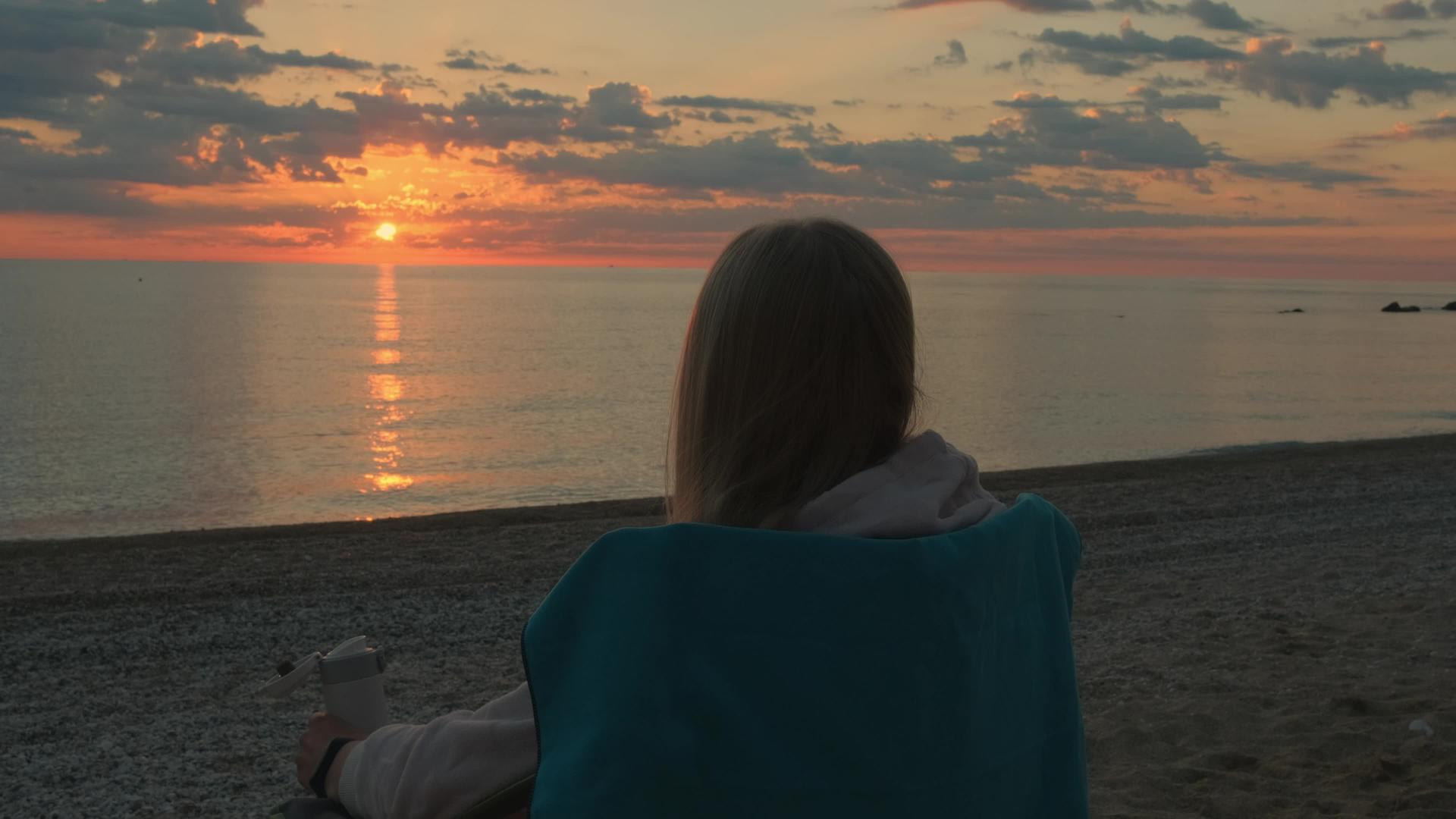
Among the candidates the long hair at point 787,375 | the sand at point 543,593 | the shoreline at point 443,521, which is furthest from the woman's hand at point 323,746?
the shoreline at point 443,521

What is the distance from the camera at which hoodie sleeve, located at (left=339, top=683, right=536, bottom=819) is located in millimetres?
1743

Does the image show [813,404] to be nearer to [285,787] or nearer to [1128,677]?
[285,787]

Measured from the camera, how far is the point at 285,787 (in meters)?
5.65

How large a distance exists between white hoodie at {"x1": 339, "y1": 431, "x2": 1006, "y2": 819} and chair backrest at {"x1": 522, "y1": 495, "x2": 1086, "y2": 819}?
0.07m

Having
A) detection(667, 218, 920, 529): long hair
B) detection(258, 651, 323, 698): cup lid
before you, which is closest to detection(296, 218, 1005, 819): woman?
detection(667, 218, 920, 529): long hair

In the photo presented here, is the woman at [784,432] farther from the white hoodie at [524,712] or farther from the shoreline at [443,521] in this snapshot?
the shoreline at [443,521]

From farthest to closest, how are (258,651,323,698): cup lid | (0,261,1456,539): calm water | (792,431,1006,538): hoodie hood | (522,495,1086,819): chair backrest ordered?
(0,261,1456,539): calm water
(258,651,323,698): cup lid
(792,431,1006,538): hoodie hood
(522,495,1086,819): chair backrest

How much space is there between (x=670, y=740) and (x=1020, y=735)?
0.64m

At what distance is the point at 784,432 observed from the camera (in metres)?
1.80

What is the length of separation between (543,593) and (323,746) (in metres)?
8.13

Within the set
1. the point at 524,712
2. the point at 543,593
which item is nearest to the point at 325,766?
the point at 524,712

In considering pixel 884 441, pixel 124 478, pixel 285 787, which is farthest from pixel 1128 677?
pixel 124 478

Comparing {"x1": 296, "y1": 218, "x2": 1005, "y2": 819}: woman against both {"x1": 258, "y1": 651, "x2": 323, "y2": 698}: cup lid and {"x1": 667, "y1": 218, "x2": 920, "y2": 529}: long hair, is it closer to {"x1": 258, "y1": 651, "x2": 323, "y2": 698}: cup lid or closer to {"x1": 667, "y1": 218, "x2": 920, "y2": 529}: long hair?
{"x1": 667, "y1": 218, "x2": 920, "y2": 529}: long hair

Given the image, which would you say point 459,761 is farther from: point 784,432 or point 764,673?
point 784,432
